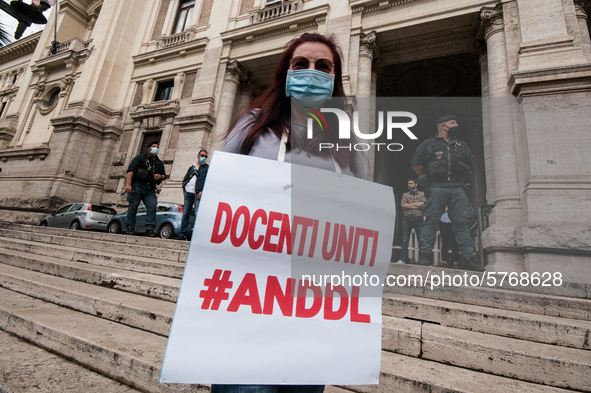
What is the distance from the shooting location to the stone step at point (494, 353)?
1.75 m

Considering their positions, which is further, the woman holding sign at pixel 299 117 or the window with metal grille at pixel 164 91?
the window with metal grille at pixel 164 91

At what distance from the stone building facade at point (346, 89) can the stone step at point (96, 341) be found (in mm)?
3440

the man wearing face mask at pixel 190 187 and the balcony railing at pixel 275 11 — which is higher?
the balcony railing at pixel 275 11

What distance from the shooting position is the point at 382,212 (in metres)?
0.96

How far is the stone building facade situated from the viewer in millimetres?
5820

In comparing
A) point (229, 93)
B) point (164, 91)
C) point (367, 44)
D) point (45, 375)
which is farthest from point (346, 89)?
point (164, 91)

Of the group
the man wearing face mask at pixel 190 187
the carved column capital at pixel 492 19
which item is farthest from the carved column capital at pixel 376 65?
the man wearing face mask at pixel 190 187

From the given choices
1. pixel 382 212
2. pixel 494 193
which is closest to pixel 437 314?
pixel 382 212

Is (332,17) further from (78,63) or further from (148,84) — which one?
(78,63)

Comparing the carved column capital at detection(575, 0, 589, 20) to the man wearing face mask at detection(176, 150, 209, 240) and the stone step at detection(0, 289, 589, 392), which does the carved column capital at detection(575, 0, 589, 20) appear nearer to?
the stone step at detection(0, 289, 589, 392)

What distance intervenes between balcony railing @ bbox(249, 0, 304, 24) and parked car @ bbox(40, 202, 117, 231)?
947 centimetres

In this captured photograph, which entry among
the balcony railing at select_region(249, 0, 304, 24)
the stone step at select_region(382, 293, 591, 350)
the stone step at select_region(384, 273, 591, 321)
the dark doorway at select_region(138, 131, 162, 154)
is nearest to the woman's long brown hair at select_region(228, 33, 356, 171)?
the stone step at select_region(382, 293, 591, 350)

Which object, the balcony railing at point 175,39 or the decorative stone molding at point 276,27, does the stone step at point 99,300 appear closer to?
the decorative stone molding at point 276,27

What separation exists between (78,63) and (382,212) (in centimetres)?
1945
